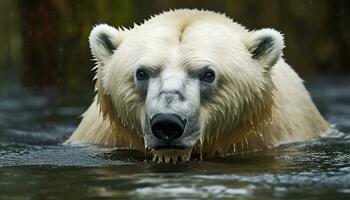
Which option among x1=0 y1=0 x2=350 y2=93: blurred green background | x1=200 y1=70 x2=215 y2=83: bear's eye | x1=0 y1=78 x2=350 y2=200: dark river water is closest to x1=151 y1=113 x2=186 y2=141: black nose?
x1=0 y1=78 x2=350 y2=200: dark river water

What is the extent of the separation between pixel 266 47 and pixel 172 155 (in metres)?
1.28

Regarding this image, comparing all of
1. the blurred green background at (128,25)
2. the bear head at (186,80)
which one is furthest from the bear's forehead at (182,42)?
the blurred green background at (128,25)

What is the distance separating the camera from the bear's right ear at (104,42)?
7.07 metres

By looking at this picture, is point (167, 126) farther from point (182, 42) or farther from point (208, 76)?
point (182, 42)

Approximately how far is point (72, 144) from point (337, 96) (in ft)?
23.8

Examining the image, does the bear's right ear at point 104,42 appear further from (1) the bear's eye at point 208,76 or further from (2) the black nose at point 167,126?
(2) the black nose at point 167,126

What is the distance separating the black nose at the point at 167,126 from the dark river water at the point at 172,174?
0.24 metres

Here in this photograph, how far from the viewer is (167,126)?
576 cm

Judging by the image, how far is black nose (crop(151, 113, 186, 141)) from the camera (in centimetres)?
570

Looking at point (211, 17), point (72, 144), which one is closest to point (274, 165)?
point (211, 17)

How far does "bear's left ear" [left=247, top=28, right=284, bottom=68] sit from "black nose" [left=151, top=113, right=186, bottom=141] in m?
1.34

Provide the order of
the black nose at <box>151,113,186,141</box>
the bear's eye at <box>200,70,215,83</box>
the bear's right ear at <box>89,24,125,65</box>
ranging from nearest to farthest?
the black nose at <box>151,113,186,141</box>, the bear's eye at <box>200,70,215,83</box>, the bear's right ear at <box>89,24,125,65</box>

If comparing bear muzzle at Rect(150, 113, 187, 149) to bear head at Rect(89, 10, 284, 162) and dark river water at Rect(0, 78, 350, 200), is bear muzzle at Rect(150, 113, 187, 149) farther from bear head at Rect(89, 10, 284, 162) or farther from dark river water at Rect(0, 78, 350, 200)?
dark river water at Rect(0, 78, 350, 200)

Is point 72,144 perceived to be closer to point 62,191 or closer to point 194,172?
point 194,172
